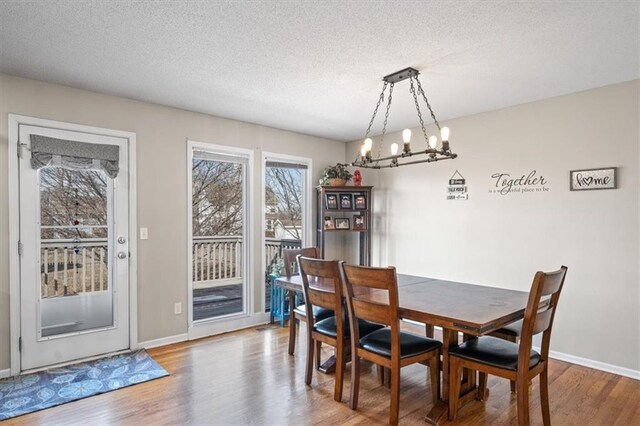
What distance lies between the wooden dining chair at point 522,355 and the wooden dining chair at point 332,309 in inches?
27.7

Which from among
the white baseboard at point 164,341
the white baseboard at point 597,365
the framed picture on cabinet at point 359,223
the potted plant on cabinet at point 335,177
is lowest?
the white baseboard at point 597,365

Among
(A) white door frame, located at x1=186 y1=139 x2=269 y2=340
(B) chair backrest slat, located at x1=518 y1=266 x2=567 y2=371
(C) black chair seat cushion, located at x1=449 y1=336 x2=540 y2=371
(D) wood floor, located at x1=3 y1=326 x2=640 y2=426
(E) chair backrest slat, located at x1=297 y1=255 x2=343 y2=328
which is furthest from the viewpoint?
(A) white door frame, located at x1=186 y1=139 x2=269 y2=340

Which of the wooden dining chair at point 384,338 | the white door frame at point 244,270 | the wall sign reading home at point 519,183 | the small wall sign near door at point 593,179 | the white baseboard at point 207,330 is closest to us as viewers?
the wooden dining chair at point 384,338

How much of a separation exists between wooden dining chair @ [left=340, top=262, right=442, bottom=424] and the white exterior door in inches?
93.0

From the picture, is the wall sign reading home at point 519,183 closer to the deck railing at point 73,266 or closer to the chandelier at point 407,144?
the chandelier at point 407,144

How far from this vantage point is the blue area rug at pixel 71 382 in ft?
8.50

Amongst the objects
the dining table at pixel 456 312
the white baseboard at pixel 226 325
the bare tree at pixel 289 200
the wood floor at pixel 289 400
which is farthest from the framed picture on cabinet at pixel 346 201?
the wood floor at pixel 289 400

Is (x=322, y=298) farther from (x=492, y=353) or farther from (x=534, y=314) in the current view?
(x=534, y=314)

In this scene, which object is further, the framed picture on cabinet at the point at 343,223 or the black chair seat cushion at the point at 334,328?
the framed picture on cabinet at the point at 343,223

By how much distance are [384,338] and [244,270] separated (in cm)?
243

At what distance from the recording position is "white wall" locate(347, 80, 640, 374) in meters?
3.15

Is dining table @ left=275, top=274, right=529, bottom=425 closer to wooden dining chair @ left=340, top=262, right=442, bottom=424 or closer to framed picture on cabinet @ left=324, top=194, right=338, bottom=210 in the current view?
wooden dining chair @ left=340, top=262, right=442, bottom=424

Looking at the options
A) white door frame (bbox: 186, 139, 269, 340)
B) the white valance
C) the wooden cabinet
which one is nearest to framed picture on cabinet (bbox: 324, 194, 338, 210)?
the wooden cabinet

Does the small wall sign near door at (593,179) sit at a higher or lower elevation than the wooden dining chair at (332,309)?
higher
